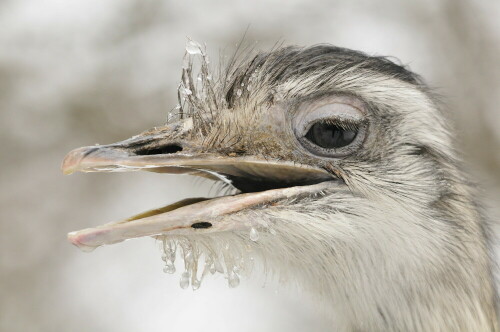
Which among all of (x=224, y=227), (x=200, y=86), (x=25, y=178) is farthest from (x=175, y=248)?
(x=25, y=178)

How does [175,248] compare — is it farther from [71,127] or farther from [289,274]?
[71,127]

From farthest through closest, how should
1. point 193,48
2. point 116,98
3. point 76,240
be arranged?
point 116,98 < point 193,48 < point 76,240

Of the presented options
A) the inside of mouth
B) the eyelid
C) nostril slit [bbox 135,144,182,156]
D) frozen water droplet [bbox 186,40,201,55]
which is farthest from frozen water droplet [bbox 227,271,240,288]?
frozen water droplet [bbox 186,40,201,55]

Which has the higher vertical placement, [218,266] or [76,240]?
[76,240]

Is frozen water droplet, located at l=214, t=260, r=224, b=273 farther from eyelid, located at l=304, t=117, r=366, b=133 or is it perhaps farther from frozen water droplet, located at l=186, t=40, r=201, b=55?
frozen water droplet, located at l=186, t=40, r=201, b=55

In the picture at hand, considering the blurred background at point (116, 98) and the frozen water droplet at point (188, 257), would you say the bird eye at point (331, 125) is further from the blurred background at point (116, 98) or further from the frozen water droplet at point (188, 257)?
the blurred background at point (116, 98)

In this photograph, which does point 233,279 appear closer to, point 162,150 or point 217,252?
point 217,252

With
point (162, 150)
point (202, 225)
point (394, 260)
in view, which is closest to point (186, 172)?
point (162, 150)
